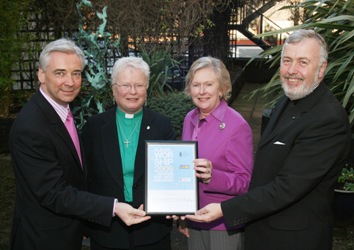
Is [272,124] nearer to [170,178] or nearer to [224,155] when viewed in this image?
[224,155]

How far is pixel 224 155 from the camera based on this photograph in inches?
107

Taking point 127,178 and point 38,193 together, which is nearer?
point 38,193

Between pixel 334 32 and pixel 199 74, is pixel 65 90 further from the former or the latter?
pixel 334 32

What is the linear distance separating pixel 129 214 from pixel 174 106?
5.03m

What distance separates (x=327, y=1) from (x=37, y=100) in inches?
172

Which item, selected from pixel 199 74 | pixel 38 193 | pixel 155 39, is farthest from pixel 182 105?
pixel 38 193

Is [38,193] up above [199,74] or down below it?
below

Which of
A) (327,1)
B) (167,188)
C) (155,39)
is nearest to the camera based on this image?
(167,188)

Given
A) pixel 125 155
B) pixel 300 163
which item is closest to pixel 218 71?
pixel 125 155

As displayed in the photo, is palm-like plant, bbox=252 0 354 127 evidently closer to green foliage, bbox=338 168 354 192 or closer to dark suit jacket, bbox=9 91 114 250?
green foliage, bbox=338 168 354 192

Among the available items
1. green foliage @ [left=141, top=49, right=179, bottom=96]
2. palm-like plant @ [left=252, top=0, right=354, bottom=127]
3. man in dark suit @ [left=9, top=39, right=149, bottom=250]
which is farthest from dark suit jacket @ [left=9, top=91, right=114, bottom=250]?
green foliage @ [left=141, top=49, right=179, bottom=96]

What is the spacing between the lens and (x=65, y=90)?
252cm

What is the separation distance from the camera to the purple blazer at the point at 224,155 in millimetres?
2682

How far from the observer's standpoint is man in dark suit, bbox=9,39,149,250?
7.77ft
